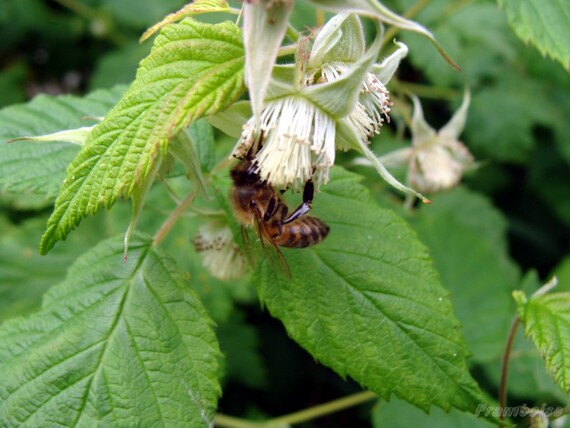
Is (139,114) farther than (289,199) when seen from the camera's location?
No

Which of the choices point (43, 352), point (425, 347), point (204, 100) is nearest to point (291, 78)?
point (204, 100)

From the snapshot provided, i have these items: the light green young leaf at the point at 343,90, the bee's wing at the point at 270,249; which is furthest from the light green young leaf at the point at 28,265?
the light green young leaf at the point at 343,90

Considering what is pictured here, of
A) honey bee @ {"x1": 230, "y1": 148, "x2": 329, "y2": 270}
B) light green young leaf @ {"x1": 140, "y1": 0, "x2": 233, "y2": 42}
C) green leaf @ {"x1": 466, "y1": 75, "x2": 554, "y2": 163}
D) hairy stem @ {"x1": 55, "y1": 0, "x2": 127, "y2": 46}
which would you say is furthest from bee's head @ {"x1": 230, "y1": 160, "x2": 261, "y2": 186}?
hairy stem @ {"x1": 55, "y1": 0, "x2": 127, "y2": 46}

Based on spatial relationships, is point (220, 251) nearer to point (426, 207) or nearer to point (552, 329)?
point (552, 329)

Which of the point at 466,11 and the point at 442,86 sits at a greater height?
the point at 466,11

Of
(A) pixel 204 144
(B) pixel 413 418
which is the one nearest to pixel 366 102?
(A) pixel 204 144

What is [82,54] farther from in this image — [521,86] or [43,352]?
[43,352]
